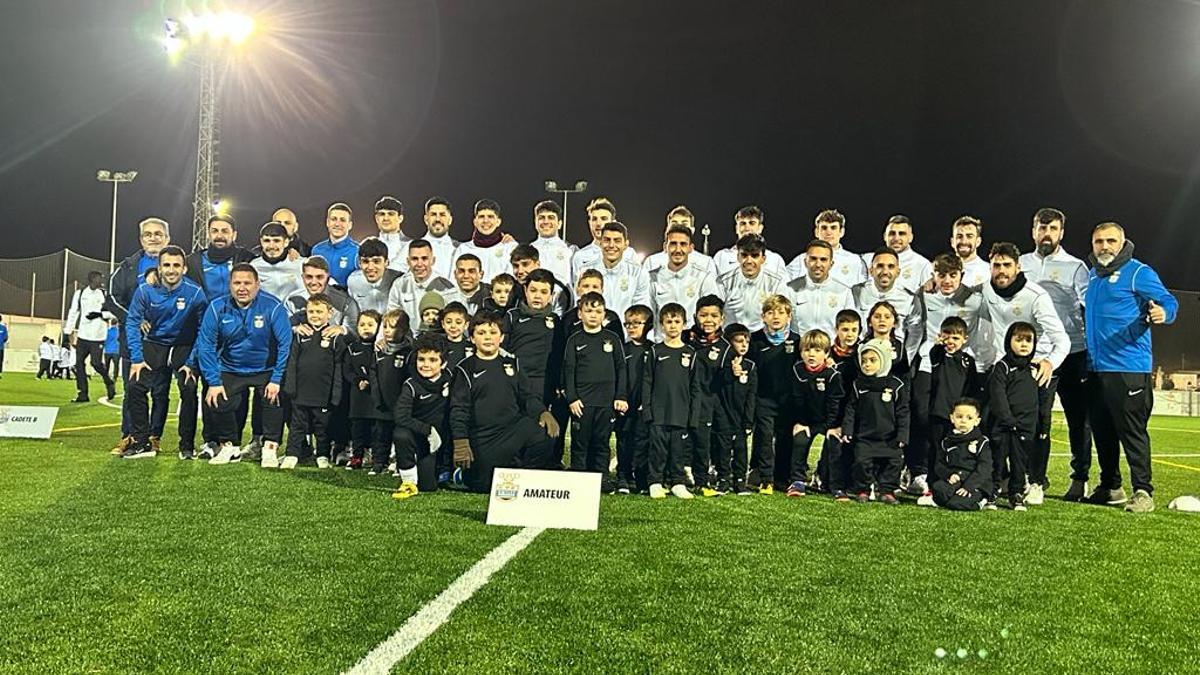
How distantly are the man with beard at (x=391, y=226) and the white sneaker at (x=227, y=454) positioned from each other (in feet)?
7.06

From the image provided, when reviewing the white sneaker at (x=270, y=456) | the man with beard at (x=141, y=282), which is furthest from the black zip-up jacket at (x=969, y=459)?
the man with beard at (x=141, y=282)

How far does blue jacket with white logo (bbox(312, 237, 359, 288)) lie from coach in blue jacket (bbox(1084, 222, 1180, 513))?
622 cm

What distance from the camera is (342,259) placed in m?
7.89

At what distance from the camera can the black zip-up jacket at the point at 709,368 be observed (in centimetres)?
637

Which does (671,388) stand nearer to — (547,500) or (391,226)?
(547,500)

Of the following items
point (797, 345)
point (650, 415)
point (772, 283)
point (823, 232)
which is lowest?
point (650, 415)

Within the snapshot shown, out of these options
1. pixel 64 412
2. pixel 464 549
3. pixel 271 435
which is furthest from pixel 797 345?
pixel 64 412

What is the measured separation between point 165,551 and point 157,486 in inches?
80.5

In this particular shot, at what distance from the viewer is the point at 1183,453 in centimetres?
1123

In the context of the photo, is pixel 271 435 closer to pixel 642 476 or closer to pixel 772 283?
pixel 642 476

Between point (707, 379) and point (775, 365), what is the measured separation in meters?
0.55

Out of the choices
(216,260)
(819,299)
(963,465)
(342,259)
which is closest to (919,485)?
(963,465)

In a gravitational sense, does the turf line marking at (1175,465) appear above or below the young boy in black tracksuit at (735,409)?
below

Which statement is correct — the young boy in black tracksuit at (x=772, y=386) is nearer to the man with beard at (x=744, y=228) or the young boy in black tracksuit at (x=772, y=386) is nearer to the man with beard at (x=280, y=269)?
the man with beard at (x=744, y=228)
